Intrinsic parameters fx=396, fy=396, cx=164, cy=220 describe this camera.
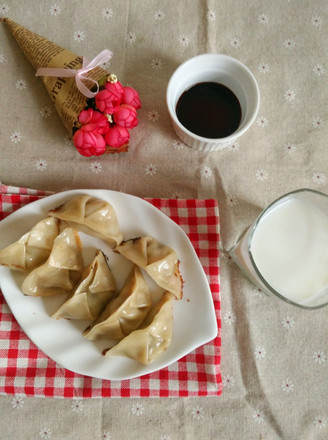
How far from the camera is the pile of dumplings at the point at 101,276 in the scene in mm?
942

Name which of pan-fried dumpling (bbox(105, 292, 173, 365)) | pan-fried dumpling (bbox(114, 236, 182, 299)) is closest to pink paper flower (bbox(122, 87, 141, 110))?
pan-fried dumpling (bbox(114, 236, 182, 299))

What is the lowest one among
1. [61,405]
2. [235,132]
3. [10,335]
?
[61,405]

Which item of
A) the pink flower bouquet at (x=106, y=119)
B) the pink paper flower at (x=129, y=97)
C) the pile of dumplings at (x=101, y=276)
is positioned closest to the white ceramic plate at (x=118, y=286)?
the pile of dumplings at (x=101, y=276)

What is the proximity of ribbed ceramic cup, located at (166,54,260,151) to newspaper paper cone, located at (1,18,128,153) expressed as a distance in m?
0.18

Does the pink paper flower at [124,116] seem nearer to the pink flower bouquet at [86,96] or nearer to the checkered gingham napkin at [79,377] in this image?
the pink flower bouquet at [86,96]

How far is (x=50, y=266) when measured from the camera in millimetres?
963

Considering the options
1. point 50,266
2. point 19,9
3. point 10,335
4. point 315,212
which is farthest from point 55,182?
point 315,212

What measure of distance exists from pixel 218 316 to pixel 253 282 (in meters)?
0.13

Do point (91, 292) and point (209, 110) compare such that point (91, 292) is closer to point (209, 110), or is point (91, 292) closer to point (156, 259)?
point (156, 259)

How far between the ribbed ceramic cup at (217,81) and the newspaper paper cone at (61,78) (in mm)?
177

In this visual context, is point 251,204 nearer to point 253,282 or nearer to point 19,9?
point 253,282

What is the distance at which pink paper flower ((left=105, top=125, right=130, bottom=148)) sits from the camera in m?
0.99

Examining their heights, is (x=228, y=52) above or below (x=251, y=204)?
above

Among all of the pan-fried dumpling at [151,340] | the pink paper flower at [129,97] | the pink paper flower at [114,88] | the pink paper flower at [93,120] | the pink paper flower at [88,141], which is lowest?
the pan-fried dumpling at [151,340]
